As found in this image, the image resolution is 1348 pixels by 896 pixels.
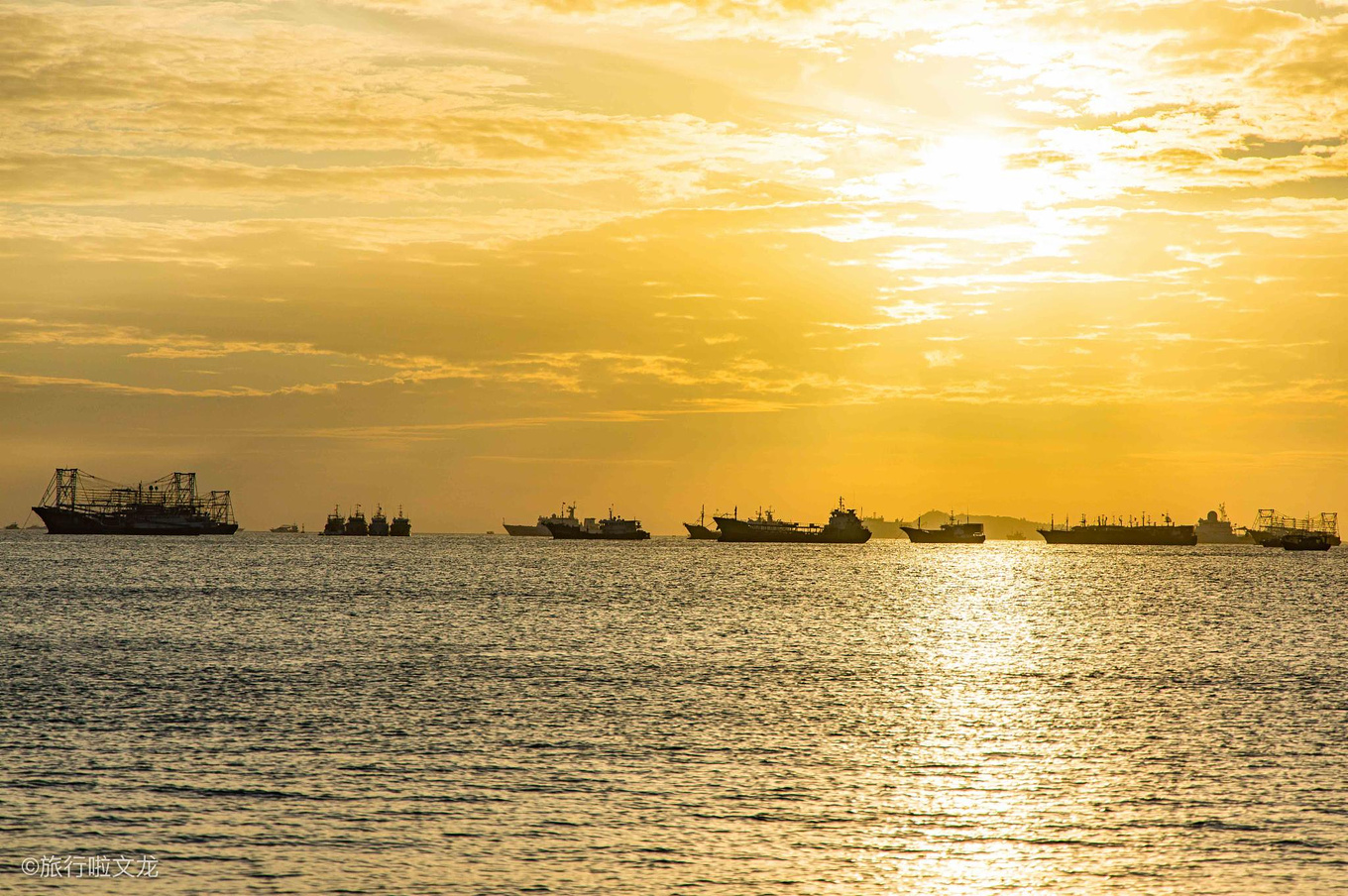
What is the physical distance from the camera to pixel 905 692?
60.1 m

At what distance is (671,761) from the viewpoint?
40.5 m

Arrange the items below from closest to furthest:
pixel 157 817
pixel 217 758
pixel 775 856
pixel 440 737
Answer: pixel 775 856 < pixel 157 817 < pixel 217 758 < pixel 440 737

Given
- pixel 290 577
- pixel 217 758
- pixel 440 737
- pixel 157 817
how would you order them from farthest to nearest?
1. pixel 290 577
2. pixel 440 737
3. pixel 217 758
4. pixel 157 817

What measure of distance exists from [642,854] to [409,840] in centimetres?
582

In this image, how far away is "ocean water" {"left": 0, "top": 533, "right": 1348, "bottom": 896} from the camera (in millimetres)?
28172

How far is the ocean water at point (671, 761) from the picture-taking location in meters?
28.2

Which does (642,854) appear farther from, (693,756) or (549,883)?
(693,756)

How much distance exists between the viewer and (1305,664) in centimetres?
7444

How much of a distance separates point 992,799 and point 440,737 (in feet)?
65.7

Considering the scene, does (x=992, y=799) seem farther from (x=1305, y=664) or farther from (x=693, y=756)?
(x=1305, y=664)

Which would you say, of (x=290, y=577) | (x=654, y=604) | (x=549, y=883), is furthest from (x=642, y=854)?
(x=290, y=577)

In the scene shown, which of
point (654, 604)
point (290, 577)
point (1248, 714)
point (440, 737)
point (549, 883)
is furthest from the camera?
point (290, 577)

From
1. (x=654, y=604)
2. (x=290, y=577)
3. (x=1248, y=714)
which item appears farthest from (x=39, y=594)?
(x=1248, y=714)

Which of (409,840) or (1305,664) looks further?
(1305,664)
